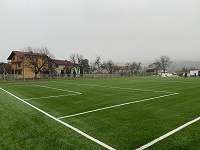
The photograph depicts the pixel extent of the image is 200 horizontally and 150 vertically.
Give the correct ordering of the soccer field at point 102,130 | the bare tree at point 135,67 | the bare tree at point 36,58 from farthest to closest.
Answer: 1. the bare tree at point 135,67
2. the bare tree at point 36,58
3. the soccer field at point 102,130

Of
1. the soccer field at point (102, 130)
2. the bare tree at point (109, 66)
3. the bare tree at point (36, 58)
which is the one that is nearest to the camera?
the soccer field at point (102, 130)

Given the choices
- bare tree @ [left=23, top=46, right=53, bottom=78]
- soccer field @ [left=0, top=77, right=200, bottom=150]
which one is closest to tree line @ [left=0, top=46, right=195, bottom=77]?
bare tree @ [left=23, top=46, right=53, bottom=78]

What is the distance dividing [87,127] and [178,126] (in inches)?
98.3

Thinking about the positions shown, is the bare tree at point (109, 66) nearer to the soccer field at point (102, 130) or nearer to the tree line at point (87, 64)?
the tree line at point (87, 64)

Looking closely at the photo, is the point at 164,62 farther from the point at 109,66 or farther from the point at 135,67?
the point at 109,66

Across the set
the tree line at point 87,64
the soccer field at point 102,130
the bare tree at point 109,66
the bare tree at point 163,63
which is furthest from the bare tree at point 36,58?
the bare tree at point 163,63

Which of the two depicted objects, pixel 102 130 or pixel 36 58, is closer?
pixel 102 130

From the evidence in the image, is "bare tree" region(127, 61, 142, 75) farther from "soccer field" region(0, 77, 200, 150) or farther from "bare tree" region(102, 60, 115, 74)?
"soccer field" region(0, 77, 200, 150)

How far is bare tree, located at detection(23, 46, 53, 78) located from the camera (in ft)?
163

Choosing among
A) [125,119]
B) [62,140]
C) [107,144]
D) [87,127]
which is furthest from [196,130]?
[62,140]

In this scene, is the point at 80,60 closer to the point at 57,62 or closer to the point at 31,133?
the point at 57,62

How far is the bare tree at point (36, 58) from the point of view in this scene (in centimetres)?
4961

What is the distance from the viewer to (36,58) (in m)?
50.4

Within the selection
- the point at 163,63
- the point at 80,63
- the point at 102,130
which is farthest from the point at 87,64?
the point at 102,130
